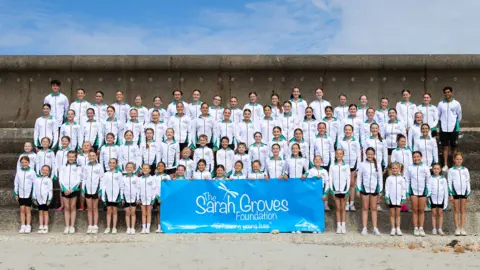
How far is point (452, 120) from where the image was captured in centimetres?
962

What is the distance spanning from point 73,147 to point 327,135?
185 inches

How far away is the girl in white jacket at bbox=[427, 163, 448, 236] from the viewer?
8.27 metres

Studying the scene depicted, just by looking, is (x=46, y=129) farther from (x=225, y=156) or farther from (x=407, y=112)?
(x=407, y=112)

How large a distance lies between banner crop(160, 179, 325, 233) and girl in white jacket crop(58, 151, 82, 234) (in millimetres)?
1465

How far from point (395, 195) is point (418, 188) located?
1.49 ft

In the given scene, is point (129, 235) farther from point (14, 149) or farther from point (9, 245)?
point (14, 149)

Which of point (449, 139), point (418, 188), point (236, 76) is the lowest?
point (418, 188)

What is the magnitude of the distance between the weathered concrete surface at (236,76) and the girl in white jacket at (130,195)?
314cm

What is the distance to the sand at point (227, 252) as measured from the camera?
642cm

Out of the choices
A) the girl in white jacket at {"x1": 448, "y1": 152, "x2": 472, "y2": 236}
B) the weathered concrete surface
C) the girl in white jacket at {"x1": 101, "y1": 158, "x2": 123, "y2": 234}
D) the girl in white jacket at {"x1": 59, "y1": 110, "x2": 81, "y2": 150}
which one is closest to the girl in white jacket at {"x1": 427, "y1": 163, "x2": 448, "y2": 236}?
the girl in white jacket at {"x1": 448, "y1": 152, "x2": 472, "y2": 236}

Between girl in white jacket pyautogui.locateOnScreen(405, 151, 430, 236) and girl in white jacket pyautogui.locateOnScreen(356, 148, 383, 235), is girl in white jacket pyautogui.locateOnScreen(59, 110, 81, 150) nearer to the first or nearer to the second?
girl in white jacket pyautogui.locateOnScreen(356, 148, 383, 235)

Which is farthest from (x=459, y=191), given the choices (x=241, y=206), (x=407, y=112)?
(x=241, y=206)

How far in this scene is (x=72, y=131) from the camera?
9516mm

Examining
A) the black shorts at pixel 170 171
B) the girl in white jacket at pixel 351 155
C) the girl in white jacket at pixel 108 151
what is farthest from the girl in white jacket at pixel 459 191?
the girl in white jacket at pixel 108 151
